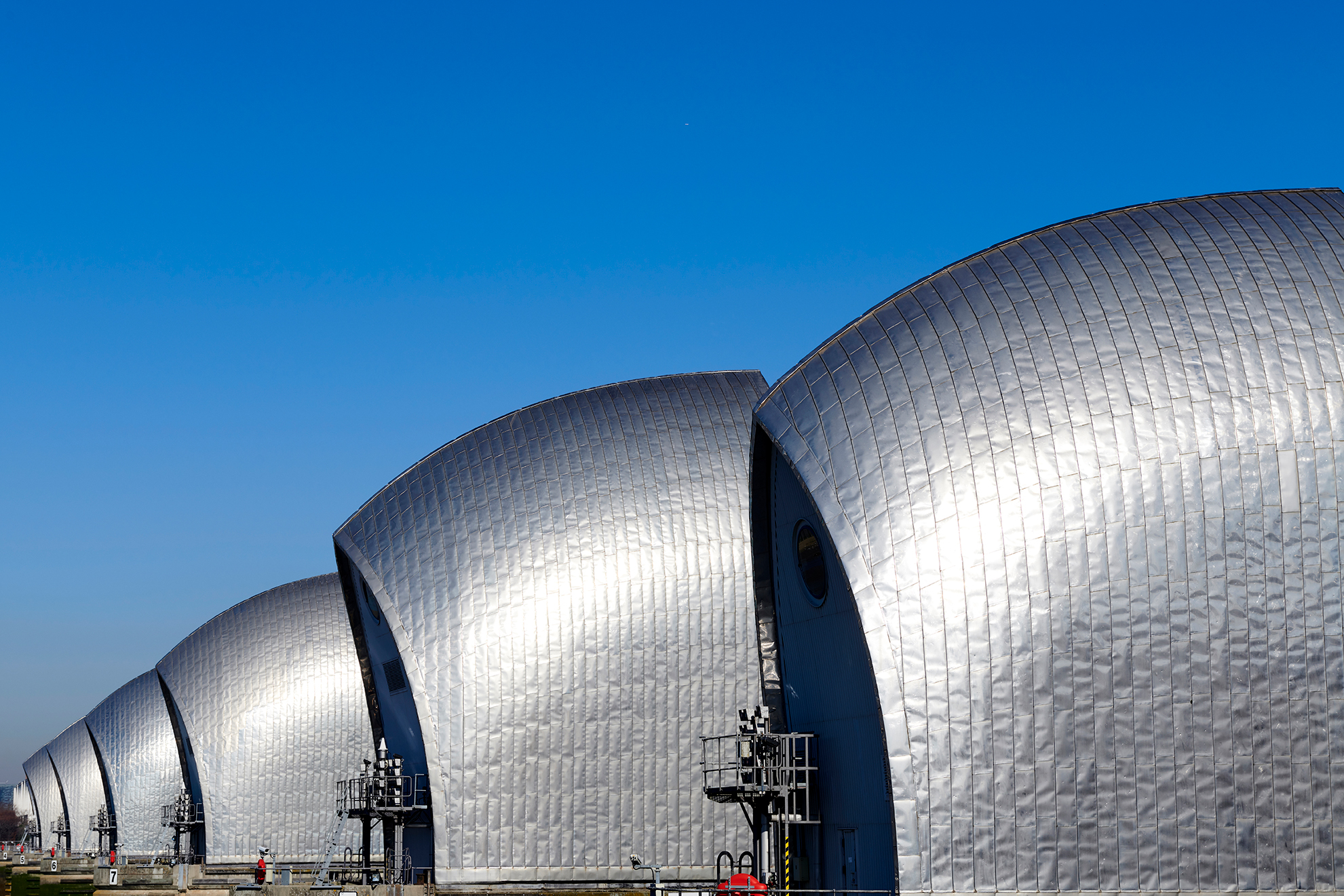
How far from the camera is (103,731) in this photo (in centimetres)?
7131

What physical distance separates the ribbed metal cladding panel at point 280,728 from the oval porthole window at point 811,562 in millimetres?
28487

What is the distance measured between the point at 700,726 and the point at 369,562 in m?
11.1

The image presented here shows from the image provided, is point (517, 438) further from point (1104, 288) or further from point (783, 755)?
point (1104, 288)

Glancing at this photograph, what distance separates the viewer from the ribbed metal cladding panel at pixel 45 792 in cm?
9894

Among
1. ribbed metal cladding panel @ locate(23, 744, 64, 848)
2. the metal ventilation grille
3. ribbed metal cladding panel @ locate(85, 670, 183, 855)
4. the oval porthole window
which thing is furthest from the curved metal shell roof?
the oval porthole window

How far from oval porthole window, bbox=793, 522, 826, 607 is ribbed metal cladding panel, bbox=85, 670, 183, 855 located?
49286 millimetres

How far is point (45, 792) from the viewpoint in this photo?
10138 cm

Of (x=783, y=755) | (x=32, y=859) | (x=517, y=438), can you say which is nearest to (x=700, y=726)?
(x=783, y=755)

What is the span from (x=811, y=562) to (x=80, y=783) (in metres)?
76.8

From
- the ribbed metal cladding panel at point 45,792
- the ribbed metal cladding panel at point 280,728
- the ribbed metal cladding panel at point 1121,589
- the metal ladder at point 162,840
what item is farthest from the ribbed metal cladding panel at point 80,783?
the ribbed metal cladding panel at point 1121,589

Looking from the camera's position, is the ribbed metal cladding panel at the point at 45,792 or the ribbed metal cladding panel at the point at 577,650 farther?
the ribbed metal cladding panel at the point at 45,792

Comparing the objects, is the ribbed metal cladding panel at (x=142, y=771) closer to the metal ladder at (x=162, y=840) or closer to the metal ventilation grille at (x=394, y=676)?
the metal ladder at (x=162, y=840)

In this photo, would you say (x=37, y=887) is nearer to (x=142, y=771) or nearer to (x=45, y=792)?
(x=142, y=771)

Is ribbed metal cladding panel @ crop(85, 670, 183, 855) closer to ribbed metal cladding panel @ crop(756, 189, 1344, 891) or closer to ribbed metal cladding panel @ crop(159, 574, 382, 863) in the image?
ribbed metal cladding panel @ crop(159, 574, 382, 863)
